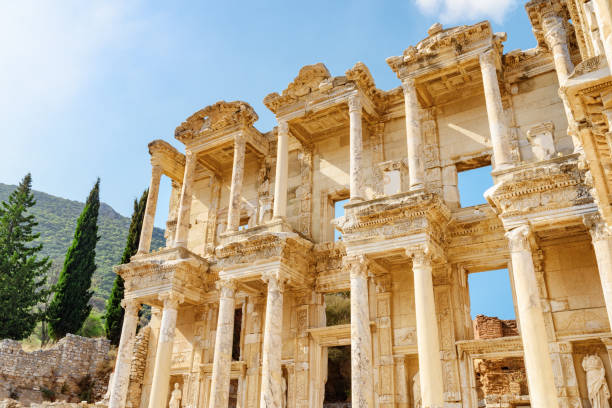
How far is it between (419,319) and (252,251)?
212 inches

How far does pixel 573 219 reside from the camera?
1064 centimetres

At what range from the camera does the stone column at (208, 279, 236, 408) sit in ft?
45.6

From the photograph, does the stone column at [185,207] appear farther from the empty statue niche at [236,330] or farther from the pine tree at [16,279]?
the pine tree at [16,279]

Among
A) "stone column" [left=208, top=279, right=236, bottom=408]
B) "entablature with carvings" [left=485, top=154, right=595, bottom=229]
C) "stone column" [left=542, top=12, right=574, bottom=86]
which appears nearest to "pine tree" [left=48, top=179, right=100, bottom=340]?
"stone column" [left=208, top=279, right=236, bottom=408]

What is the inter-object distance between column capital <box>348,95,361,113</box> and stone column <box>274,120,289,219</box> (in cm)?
233

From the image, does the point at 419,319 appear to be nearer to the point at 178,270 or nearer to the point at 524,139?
the point at 524,139

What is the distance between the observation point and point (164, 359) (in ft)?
50.5

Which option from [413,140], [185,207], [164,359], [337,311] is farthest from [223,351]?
[337,311]

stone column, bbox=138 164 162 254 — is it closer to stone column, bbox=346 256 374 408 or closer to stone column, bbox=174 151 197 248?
stone column, bbox=174 151 197 248

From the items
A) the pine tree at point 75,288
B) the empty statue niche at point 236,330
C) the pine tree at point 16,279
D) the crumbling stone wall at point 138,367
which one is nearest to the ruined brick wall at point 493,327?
the empty statue niche at point 236,330

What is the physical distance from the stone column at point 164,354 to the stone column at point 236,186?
2905mm

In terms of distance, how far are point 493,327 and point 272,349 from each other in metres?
9.59

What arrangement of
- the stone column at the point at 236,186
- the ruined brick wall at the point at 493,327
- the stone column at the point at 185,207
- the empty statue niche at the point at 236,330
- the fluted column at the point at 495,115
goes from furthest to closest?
the empty statue niche at the point at 236,330 → the ruined brick wall at the point at 493,327 → the stone column at the point at 185,207 → the stone column at the point at 236,186 → the fluted column at the point at 495,115

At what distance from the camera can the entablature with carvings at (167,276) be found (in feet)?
53.8
